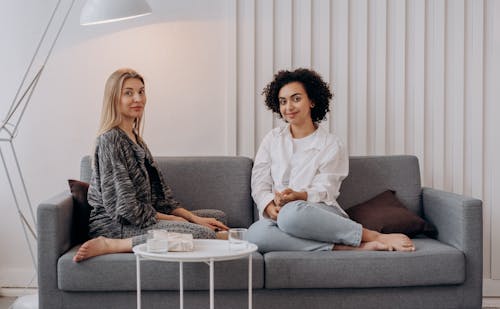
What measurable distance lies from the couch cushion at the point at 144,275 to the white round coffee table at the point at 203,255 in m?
0.12

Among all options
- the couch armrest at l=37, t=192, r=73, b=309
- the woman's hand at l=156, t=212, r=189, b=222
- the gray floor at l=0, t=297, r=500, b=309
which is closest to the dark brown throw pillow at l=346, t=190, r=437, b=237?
the woman's hand at l=156, t=212, r=189, b=222

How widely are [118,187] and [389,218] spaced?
1.31 meters

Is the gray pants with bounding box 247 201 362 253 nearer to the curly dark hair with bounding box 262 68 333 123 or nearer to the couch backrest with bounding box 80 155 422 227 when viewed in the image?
the couch backrest with bounding box 80 155 422 227

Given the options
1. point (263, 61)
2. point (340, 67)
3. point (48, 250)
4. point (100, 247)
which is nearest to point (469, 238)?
point (340, 67)

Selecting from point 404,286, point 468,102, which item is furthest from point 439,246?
point 468,102

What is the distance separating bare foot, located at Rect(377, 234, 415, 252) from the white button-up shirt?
356 millimetres

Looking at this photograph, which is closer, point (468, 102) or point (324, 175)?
point (324, 175)

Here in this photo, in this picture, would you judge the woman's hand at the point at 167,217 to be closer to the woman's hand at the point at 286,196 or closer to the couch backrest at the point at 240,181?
the couch backrest at the point at 240,181

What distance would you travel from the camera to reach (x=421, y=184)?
4.18 m

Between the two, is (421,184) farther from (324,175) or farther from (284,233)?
(284,233)

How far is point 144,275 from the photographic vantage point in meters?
3.14

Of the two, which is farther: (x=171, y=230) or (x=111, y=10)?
(x=111, y=10)

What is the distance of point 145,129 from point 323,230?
1.39 m

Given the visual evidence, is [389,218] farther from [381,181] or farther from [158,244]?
[158,244]
